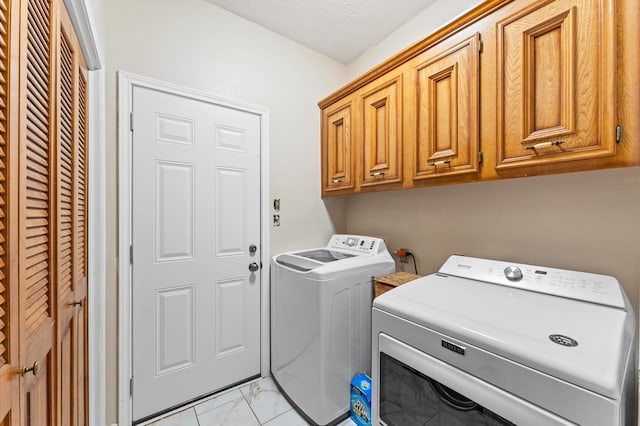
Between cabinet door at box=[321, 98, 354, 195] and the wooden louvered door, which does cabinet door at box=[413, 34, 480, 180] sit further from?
the wooden louvered door

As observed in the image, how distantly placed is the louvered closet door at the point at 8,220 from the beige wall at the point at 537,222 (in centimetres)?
193

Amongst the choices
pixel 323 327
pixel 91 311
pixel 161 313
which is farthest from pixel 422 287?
pixel 91 311

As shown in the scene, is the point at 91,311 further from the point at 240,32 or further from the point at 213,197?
the point at 240,32

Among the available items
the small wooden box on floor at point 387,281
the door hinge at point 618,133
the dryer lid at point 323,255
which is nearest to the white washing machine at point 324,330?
the small wooden box on floor at point 387,281

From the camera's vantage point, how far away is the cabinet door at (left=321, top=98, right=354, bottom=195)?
2.12 metres

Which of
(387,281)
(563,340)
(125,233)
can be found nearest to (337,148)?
(387,281)

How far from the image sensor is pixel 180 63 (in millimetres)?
1748

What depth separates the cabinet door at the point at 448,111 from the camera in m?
1.34

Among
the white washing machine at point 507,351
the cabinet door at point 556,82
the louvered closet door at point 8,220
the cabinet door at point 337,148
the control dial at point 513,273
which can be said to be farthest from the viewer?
the cabinet door at point 337,148

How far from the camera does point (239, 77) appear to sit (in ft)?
6.51

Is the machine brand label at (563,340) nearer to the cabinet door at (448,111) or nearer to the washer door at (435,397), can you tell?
the washer door at (435,397)

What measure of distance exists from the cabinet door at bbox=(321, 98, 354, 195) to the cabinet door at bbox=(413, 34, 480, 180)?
0.62m

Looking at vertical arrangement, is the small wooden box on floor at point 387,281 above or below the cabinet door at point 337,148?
below

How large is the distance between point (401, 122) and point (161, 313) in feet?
6.44
